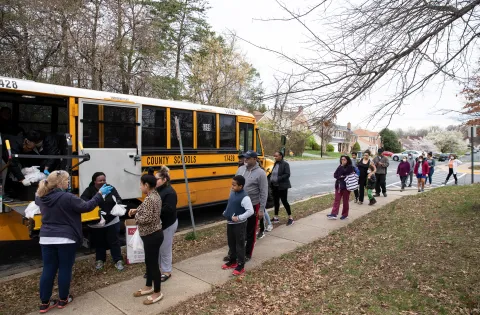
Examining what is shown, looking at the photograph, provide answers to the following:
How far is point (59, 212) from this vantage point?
3789mm

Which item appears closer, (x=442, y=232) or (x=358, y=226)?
(x=442, y=232)

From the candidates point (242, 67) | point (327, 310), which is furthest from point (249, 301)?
point (242, 67)

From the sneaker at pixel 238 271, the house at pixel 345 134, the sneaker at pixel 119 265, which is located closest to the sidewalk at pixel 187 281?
the sneaker at pixel 238 271

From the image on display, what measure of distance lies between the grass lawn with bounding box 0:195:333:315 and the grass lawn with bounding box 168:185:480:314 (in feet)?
4.54

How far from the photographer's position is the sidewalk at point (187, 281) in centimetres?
396

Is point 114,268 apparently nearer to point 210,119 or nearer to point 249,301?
point 249,301

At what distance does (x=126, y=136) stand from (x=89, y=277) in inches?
106

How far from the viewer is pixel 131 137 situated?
21.5ft

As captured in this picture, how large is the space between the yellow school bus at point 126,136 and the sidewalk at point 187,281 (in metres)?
1.28

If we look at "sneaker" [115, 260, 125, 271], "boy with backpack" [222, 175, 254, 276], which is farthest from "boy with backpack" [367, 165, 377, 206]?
"sneaker" [115, 260, 125, 271]

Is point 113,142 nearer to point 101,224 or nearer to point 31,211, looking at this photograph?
point 101,224

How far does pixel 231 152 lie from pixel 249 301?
5.16 meters

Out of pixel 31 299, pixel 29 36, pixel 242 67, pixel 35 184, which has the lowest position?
pixel 31 299

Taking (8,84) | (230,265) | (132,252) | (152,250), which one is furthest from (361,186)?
(8,84)
